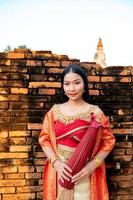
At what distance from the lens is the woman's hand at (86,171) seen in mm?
2719

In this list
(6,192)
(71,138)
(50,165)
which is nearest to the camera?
(71,138)

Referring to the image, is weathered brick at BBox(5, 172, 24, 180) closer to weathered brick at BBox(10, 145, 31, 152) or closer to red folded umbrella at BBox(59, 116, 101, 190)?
weathered brick at BBox(10, 145, 31, 152)

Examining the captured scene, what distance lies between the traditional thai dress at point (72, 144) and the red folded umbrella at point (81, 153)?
0.26 feet

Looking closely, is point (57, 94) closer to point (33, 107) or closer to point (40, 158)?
point (33, 107)

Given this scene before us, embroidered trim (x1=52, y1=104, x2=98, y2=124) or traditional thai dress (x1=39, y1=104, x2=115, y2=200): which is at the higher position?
embroidered trim (x1=52, y1=104, x2=98, y2=124)

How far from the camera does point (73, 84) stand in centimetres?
289

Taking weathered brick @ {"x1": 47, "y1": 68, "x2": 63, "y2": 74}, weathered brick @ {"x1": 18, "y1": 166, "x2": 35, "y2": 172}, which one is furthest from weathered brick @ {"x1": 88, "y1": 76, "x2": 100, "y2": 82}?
weathered brick @ {"x1": 18, "y1": 166, "x2": 35, "y2": 172}

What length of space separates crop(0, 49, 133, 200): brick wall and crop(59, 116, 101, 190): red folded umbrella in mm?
805

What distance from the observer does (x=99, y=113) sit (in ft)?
9.71

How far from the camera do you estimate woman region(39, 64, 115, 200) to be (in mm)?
2811

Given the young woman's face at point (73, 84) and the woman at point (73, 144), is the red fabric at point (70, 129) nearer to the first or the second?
the woman at point (73, 144)

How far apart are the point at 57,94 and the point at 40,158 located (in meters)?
0.61

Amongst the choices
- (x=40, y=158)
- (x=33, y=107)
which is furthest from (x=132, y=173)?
(x=33, y=107)

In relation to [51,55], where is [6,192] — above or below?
below
